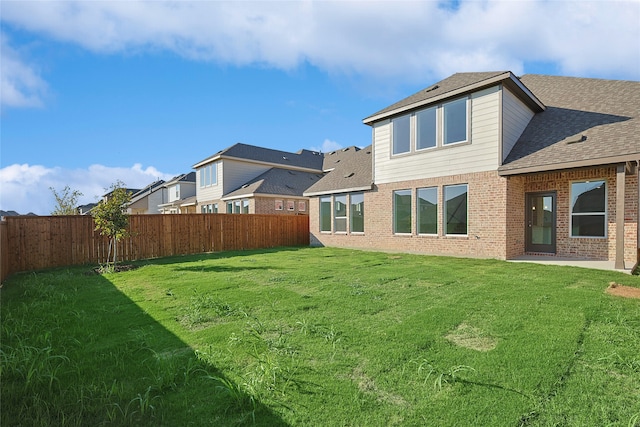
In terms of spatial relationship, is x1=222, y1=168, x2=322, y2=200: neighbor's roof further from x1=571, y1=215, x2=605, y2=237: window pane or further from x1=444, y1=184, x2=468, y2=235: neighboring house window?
x1=571, y1=215, x2=605, y2=237: window pane

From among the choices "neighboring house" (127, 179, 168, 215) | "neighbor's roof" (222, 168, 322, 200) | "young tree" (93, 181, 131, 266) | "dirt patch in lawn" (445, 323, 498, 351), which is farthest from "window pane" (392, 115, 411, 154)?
"neighboring house" (127, 179, 168, 215)

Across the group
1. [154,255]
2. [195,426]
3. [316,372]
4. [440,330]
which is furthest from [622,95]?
[154,255]

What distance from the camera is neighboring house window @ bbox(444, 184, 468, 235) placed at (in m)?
10.8

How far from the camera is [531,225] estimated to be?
1067 centimetres

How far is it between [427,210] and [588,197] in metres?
4.83

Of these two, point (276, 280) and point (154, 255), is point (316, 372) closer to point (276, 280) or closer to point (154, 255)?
point (276, 280)

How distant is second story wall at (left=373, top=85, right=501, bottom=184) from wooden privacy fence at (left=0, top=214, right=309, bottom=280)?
293 inches

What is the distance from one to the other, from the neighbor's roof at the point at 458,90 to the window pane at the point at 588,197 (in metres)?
3.62

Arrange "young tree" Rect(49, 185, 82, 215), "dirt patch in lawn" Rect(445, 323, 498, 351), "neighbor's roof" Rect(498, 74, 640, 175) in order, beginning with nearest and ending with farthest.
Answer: "dirt patch in lawn" Rect(445, 323, 498, 351)
"neighbor's roof" Rect(498, 74, 640, 175)
"young tree" Rect(49, 185, 82, 215)

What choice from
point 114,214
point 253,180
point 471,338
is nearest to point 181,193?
point 253,180

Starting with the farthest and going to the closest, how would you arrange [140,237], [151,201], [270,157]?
1. [151,201]
2. [270,157]
3. [140,237]

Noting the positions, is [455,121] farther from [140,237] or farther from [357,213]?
[140,237]

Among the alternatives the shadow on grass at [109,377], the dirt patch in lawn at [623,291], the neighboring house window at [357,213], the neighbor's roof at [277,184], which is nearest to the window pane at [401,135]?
the neighboring house window at [357,213]

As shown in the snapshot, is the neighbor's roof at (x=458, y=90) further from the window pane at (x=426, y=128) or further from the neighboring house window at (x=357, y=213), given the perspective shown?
the neighboring house window at (x=357, y=213)
